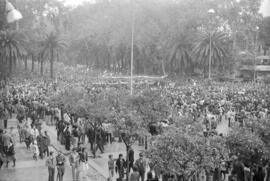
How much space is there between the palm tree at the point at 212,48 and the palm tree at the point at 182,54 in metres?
2.18

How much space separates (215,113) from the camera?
24000mm

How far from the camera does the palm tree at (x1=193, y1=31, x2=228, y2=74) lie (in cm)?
5109

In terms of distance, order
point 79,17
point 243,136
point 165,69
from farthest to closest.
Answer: point 79,17 < point 165,69 < point 243,136

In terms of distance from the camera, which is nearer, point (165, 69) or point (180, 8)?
point (180, 8)

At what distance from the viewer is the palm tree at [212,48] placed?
51094 mm

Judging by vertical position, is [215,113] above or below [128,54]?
below

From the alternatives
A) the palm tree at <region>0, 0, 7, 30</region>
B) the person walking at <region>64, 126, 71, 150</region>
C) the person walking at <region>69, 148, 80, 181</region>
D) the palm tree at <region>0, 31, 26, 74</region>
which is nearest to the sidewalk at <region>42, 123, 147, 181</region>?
the person walking at <region>64, 126, 71, 150</region>

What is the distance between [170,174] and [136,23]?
179ft

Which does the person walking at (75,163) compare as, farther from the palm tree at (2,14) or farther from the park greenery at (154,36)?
the palm tree at (2,14)

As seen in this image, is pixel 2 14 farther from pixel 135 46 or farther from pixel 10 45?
pixel 135 46

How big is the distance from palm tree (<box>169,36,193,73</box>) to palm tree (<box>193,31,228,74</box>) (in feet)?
7.14

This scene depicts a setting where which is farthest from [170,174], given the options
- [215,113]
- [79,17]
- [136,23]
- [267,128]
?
[79,17]

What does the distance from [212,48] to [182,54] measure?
4948 mm

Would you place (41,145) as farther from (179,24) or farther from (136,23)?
(136,23)
